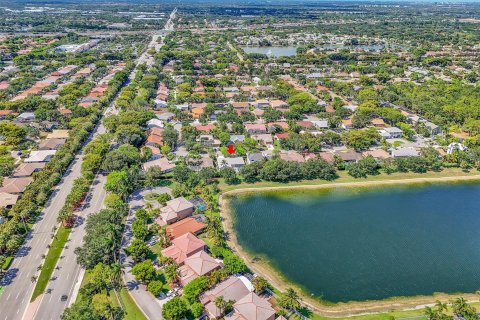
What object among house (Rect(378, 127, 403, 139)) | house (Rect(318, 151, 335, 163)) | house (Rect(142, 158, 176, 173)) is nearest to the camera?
house (Rect(142, 158, 176, 173))

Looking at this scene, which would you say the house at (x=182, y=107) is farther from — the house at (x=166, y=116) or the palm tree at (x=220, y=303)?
the palm tree at (x=220, y=303)

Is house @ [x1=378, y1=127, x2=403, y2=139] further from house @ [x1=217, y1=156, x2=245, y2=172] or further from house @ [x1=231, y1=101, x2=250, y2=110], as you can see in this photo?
house @ [x1=217, y1=156, x2=245, y2=172]

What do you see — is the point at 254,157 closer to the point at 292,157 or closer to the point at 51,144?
the point at 292,157

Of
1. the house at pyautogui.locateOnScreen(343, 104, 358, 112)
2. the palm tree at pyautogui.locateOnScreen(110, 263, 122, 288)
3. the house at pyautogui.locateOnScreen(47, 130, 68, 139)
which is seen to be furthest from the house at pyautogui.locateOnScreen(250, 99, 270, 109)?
the palm tree at pyautogui.locateOnScreen(110, 263, 122, 288)

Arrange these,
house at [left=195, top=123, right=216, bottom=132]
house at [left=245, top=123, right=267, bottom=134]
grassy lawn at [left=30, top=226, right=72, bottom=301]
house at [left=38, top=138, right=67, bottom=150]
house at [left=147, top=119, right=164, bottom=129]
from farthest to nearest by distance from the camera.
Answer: house at [left=147, top=119, right=164, bottom=129] → house at [left=245, top=123, right=267, bottom=134] → house at [left=195, top=123, right=216, bottom=132] → house at [left=38, top=138, right=67, bottom=150] → grassy lawn at [left=30, top=226, right=72, bottom=301]

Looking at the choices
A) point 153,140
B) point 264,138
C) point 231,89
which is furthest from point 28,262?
point 231,89
